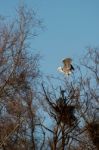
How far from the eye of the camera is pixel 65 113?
16703 mm

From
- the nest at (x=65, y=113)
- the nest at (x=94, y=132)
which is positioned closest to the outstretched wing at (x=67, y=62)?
the nest at (x=65, y=113)

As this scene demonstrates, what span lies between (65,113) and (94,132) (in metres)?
3.65

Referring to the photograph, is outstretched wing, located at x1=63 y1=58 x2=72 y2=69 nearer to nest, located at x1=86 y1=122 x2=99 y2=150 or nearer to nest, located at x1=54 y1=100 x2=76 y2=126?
nest, located at x1=54 y1=100 x2=76 y2=126

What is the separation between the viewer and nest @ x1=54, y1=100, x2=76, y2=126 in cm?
1672

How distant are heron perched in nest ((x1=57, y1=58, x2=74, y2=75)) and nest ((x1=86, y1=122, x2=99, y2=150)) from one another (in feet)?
10.5

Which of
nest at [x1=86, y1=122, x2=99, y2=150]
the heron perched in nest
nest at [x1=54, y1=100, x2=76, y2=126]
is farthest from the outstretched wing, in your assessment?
nest at [x1=86, y1=122, x2=99, y2=150]

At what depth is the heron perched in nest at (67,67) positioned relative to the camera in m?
18.1

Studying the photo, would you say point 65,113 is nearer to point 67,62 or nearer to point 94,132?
point 67,62

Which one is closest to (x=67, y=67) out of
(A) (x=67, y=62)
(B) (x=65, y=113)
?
(A) (x=67, y=62)

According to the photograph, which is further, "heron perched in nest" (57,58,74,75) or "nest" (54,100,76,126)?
"heron perched in nest" (57,58,74,75)

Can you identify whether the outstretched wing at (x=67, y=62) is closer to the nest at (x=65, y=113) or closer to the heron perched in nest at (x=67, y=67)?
the heron perched in nest at (x=67, y=67)

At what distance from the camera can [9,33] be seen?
14.1m

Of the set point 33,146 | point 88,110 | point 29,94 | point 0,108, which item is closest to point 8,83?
point 0,108

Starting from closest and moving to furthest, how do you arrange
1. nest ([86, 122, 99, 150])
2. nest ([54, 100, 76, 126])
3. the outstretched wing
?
nest ([54, 100, 76, 126]), the outstretched wing, nest ([86, 122, 99, 150])
